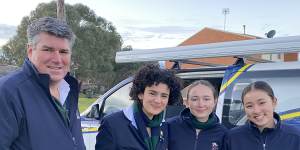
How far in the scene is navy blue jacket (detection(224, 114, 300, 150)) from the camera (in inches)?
110

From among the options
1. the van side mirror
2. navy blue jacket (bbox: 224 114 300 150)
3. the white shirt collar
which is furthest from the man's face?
the van side mirror

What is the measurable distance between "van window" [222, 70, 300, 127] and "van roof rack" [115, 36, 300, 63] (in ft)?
0.82

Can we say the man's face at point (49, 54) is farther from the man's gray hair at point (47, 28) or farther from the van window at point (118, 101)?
the van window at point (118, 101)

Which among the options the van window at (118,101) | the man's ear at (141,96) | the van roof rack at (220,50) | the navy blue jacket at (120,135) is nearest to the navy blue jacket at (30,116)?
the navy blue jacket at (120,135)

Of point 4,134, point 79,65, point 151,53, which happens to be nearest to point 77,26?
point 79,65

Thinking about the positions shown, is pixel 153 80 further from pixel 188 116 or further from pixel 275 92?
pixel 275 92

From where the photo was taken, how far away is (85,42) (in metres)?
36.0

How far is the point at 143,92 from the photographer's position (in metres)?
2.94

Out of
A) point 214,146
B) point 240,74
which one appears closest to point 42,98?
point 214,146

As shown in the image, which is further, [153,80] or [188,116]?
[188,116]

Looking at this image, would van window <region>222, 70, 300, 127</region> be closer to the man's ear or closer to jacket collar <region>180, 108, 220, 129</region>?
jacket collar <region>180, 108, 220, 129</region>

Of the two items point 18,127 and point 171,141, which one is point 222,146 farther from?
point 18,127

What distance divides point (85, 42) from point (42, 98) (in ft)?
112

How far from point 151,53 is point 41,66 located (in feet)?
6.86
